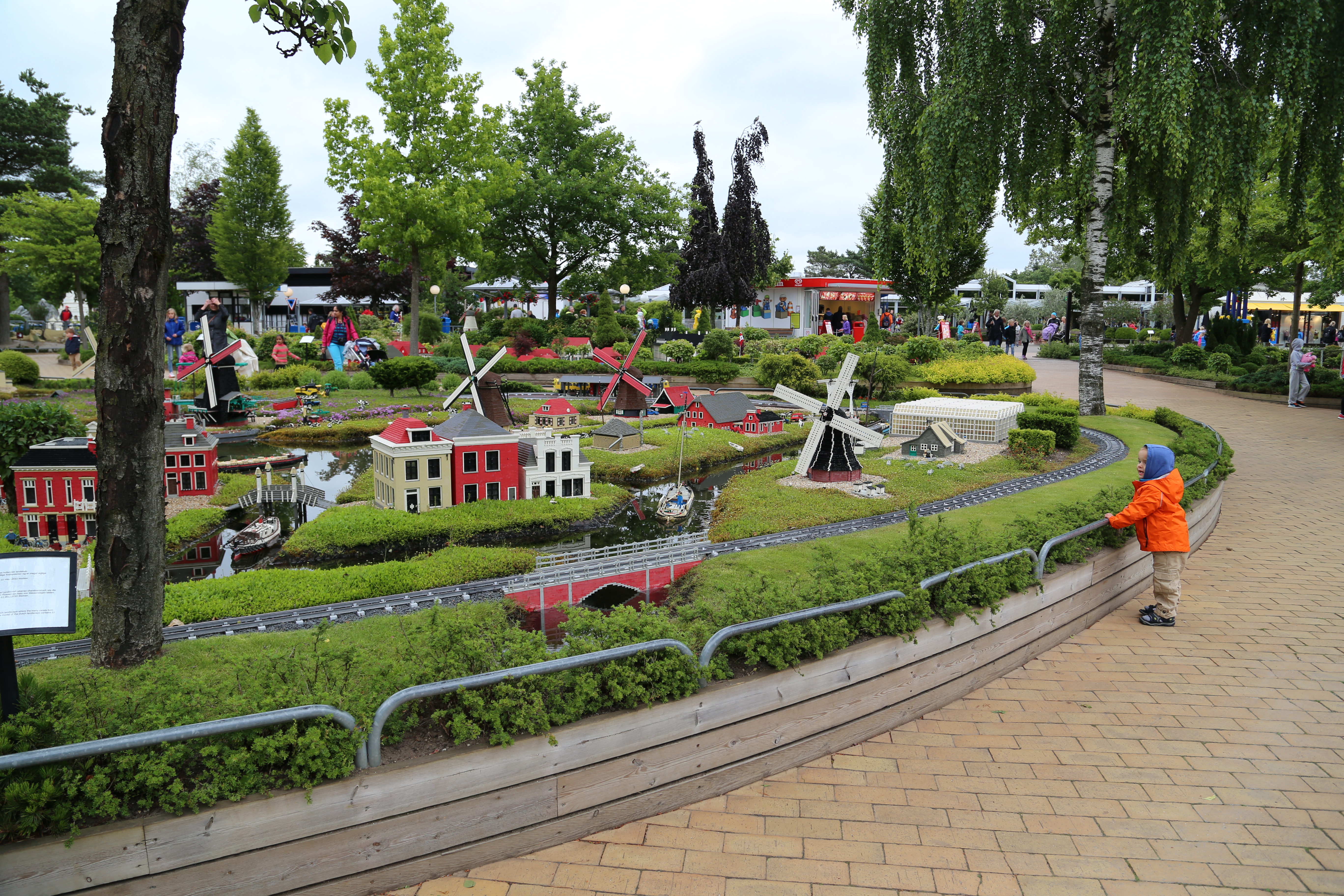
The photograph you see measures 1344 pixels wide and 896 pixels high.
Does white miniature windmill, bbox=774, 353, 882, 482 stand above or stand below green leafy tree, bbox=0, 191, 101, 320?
below

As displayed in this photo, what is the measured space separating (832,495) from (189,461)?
1204cm

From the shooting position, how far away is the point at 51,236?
130 feet

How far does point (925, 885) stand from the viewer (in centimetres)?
439

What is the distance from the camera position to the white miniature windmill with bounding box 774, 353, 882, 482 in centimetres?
1560

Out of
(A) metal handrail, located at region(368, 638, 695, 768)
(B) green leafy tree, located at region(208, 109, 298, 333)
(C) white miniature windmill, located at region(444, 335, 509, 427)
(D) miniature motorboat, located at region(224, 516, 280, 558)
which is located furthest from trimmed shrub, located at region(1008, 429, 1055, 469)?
(B) green leafy tree, located at region(208, 109, 298, 333)

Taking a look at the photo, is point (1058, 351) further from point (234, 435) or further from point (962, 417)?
point (234, 435)

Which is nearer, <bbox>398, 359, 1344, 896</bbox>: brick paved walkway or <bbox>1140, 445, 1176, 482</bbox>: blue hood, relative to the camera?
<bbox>398, 359, 1344, 896</bbox>: brick paved walkway

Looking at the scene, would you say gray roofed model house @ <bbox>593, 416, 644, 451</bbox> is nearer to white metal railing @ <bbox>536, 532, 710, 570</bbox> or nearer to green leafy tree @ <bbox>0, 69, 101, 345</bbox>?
white metal railing @ <bbox>536, 532, 710, 570</bbox>

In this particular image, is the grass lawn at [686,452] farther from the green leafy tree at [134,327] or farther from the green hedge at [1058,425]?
the green leafy tree at [134,327]

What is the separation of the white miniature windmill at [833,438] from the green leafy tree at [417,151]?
840 inches

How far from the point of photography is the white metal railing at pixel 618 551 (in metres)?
9.02

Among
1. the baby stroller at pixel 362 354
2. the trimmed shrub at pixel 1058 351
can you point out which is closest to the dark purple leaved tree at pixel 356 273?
the baby stroller at pixel 362 354

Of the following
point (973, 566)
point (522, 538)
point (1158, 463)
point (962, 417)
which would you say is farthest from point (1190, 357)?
point (973, 566)

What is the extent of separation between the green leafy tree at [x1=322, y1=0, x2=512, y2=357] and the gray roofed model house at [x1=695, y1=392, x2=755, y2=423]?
50.1 feet
